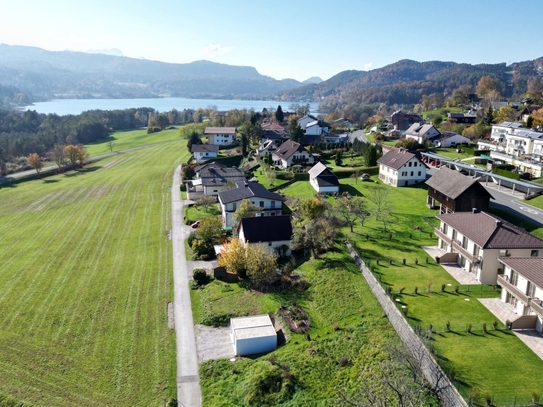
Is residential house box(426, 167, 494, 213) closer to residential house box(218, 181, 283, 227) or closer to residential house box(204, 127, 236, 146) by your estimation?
residential house box(218, 181, 283, 227)

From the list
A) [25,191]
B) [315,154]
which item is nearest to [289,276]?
[315,154]

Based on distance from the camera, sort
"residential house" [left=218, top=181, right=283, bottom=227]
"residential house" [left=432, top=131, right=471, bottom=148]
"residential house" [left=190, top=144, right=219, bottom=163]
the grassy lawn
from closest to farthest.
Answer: "residential house" [left=218, top=181, right=283, bottom=227]
"residential house" [left=432, top=131, right=471, bottom=148]
"residential house" [left=190, top=144, right=219, bottom=163]
the grassy lawn

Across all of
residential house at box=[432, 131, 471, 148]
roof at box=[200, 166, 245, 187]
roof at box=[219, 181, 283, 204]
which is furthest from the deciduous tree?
residential house at box=[432, 131, 471, 148]

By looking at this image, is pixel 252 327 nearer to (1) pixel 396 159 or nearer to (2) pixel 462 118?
(1) pixel 396 159

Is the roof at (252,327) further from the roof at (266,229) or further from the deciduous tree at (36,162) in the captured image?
the deciduous tree at (36,162)

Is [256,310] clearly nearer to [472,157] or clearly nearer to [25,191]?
[472,157]

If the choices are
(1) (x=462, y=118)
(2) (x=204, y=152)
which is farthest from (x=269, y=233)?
(1) (x=462, y=118)
